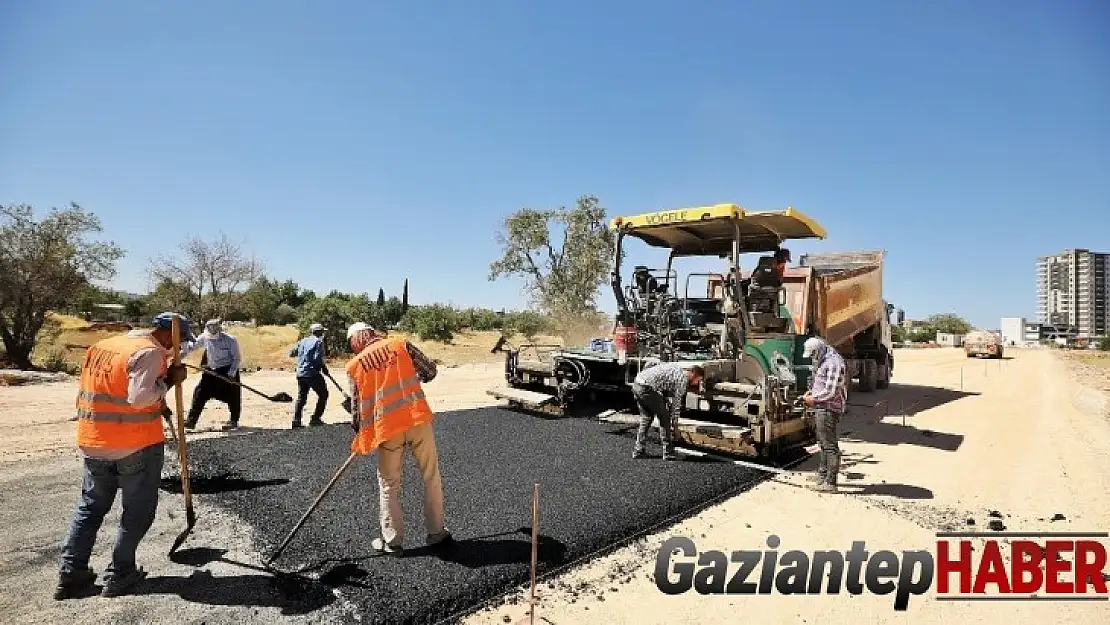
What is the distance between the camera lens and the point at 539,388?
930 centimetres

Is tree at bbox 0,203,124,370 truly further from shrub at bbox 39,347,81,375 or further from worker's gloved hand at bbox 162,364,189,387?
worker's gloved hand at bbox 162,364,189,387

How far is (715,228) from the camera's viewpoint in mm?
7422

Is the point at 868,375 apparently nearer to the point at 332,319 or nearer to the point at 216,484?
the point at 216,484

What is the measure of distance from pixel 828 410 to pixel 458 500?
351 centimetres

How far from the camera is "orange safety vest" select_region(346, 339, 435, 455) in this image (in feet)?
11.8

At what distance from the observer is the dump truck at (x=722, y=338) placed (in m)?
6.40

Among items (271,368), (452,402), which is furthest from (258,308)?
(452,402)

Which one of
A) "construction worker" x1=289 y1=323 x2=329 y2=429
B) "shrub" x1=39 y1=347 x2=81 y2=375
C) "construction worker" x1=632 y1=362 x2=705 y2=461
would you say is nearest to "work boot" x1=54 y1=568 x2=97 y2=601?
"construction worker" x1=289 y1=323 x2=329 y2=429

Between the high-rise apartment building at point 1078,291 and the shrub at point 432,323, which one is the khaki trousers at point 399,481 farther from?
the high-rise apartment building at point 1078,291

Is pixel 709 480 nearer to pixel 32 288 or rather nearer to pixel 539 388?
pixel 539 388

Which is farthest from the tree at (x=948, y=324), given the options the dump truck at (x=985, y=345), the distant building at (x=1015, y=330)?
the dump truck at (x=985, y=345)

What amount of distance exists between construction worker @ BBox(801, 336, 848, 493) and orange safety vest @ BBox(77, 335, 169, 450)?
5.27 meters

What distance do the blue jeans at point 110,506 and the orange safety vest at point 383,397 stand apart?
1.17 m

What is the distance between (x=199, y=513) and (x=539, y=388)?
558 cm
